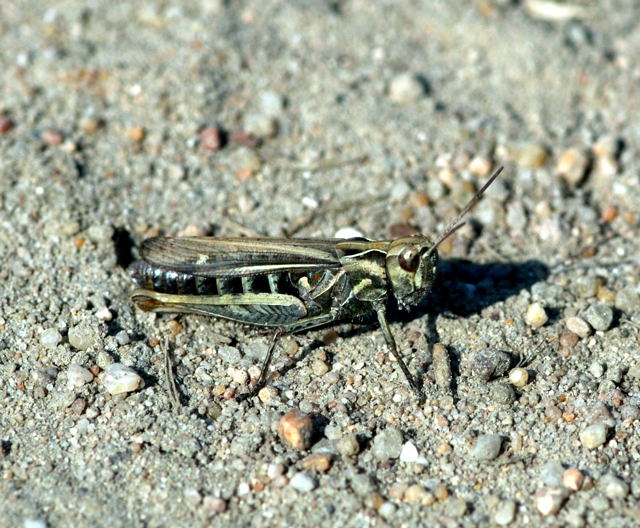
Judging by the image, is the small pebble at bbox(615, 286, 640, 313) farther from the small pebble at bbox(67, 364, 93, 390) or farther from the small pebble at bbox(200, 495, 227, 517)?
the small pebble at bbox(67, 364, 93, 390)

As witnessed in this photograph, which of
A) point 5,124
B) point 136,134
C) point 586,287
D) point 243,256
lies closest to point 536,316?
point 586,287

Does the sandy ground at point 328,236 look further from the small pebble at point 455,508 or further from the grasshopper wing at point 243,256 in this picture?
the grasshopper wing at point 243,256

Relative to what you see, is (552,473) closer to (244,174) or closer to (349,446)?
(349,446)

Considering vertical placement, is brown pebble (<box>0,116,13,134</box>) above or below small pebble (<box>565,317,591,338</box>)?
above

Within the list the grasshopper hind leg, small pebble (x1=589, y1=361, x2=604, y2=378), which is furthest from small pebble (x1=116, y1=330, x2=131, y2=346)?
small pebble (x1=589, y1=361, x2=604, y2=378)

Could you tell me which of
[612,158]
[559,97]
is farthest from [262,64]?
[612,158]

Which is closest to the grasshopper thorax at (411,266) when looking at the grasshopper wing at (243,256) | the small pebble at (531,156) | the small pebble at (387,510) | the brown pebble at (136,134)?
the grasshopper wing at (243,256)

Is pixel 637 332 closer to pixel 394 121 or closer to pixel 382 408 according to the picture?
pixel 382 408
